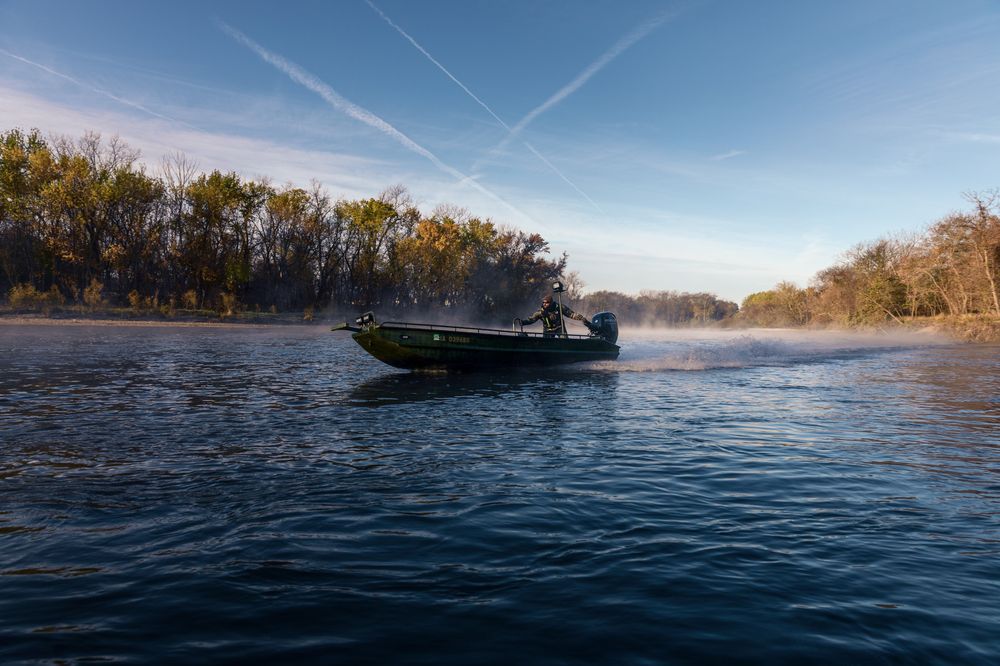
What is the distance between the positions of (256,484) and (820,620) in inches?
252

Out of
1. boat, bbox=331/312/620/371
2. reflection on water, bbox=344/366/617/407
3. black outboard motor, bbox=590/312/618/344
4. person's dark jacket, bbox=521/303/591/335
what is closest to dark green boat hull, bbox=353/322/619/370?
boat, bbox=331/312/620/371

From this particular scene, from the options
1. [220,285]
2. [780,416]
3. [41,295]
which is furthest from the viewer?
[220,285]

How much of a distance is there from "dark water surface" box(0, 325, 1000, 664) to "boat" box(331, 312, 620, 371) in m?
6.05

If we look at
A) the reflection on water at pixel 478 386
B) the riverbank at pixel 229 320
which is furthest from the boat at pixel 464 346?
the riverbank at pixel 229 320

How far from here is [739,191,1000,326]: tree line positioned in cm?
5372

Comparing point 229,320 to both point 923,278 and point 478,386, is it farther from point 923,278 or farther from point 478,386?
point 923,278

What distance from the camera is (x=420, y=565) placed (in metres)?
5.07

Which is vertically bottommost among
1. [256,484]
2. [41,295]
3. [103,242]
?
[256,484]

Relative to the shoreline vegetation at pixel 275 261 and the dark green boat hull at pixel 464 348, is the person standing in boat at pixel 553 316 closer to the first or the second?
the dark green boat hull at pixel 464 348

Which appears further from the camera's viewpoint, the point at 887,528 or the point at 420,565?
the point at 887,528

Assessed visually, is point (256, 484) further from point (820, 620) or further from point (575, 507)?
point (820, 620)

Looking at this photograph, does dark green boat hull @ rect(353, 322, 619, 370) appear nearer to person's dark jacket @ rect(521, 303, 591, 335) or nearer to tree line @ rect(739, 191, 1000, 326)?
person's dark jacket @ rect(521, 303, 591, 335)

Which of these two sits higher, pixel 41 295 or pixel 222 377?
pixel 41 295

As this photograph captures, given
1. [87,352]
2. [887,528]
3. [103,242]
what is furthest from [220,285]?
[887,528]
